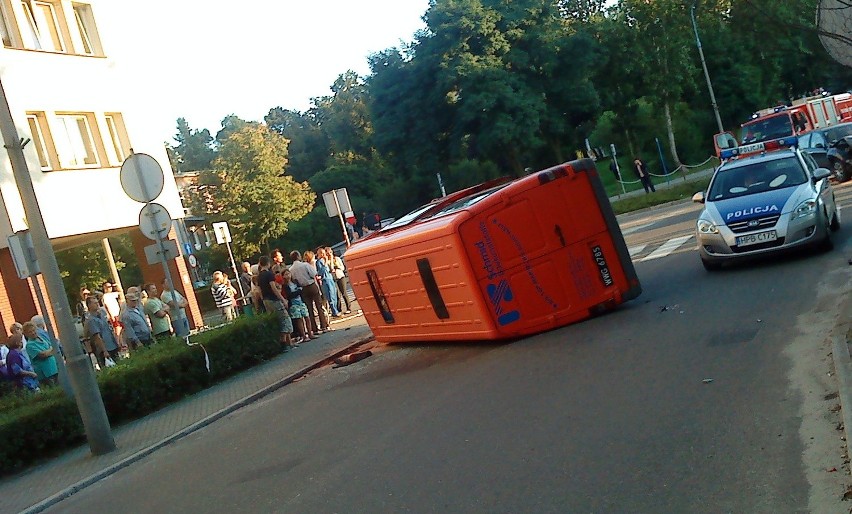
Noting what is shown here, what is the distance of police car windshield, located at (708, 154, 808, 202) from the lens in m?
15.7

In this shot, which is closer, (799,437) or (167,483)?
(799,437)

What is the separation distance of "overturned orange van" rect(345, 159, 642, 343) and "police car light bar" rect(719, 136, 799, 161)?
16199mm

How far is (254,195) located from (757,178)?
51498 mm

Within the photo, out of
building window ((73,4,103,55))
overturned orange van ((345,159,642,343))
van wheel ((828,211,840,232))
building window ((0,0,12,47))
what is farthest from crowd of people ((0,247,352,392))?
building window ((73,4,103,55))

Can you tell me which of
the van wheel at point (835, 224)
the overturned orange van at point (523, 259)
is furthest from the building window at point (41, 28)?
the van wheel at point (835, 224)

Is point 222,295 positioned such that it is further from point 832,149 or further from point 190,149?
point 190,149

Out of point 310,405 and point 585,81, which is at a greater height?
point 585,81

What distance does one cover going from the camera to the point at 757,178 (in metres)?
16.1

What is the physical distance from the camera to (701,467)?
21.3 feet

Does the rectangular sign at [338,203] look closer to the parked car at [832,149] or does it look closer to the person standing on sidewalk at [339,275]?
the person standing on sidewalk at [339,275]

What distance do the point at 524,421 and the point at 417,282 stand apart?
615 cm

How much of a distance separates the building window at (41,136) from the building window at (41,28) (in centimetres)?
197

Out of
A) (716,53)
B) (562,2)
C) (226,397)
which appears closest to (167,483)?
(226,397)

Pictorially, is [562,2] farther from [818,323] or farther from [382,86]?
[818,323]
